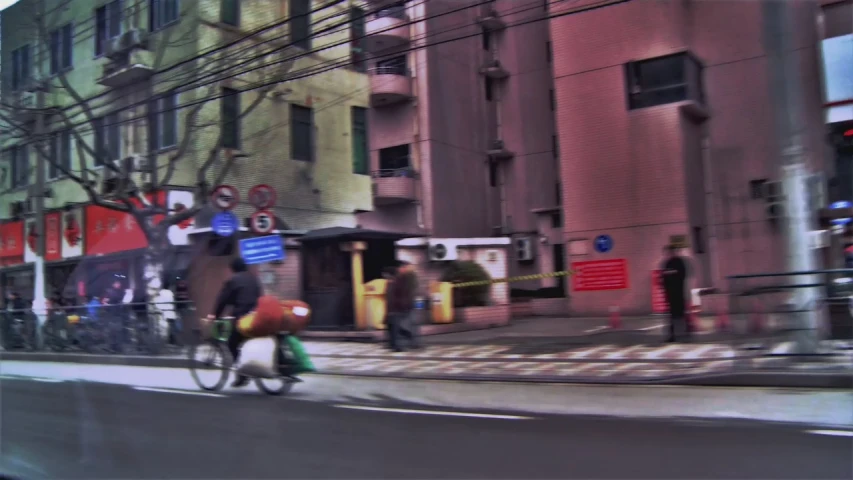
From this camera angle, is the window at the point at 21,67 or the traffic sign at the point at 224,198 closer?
the traffic sign at the point at 224,198

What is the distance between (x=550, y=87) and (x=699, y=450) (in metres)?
23.7

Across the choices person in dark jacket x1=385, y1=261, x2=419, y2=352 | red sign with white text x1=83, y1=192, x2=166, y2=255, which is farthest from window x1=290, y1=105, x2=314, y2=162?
person in dark jacket x1=385, y1=261, x2=419, y2=352

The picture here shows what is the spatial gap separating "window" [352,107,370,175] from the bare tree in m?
5.34

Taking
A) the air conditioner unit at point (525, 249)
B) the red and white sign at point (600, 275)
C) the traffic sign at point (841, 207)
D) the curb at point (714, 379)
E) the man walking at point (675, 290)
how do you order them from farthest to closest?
the air conditioner unit at point (525, 249) < the red and white sign at point (600, 275) < the traffic sign at point (841, 207) < the man walking at point (675, 290) < the curb at point (714, 379)

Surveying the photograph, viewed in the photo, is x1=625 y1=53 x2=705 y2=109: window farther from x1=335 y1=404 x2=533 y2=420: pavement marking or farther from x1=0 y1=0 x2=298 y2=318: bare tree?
x1=335 y1=404 x2=533 y2=420: pavement marking

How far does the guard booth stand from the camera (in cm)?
1622

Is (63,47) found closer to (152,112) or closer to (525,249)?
(152,112)

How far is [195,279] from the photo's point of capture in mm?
18125

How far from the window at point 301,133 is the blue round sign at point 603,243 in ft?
32.0

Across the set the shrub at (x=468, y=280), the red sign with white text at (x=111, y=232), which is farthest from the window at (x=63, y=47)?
the shrub at (x=468, y=280)

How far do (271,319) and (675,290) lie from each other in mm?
7184

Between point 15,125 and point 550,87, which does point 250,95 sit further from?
point 550,87

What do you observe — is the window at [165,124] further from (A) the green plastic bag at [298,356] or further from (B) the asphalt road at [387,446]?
(B) the asphalt road at [387,446]

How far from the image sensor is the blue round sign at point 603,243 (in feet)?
66.2
